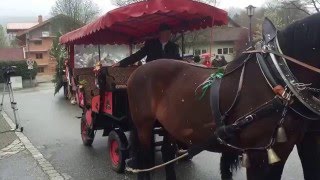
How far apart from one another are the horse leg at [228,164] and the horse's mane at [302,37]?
1.59 meters

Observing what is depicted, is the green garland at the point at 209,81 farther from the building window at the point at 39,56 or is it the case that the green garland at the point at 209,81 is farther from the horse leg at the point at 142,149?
the building window at the point at 39,56

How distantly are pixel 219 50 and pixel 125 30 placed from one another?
136 feet

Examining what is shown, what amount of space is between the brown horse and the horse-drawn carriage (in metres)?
0.81

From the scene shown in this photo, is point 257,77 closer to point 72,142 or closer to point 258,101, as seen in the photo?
point 258,101

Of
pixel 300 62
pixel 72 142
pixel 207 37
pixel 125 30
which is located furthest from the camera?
pixel 207 37

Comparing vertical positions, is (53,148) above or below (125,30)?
below

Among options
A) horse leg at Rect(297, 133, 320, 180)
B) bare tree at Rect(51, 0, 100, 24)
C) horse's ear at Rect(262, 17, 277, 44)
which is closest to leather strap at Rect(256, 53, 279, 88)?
horse's ear at Rect(262, 17, 277, 44)

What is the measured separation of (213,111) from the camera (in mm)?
3320

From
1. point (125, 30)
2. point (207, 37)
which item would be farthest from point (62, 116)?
point (207, 37)

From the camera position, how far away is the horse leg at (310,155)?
A: 3307 millimetres

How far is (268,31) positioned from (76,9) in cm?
4645

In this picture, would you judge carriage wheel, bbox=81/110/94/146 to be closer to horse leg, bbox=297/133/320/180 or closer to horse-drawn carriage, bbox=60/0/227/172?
horse-drawn carriage, bbox=60/0/227/172

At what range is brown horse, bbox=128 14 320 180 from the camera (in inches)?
115

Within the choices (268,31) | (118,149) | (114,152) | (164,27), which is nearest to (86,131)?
(114,152)
